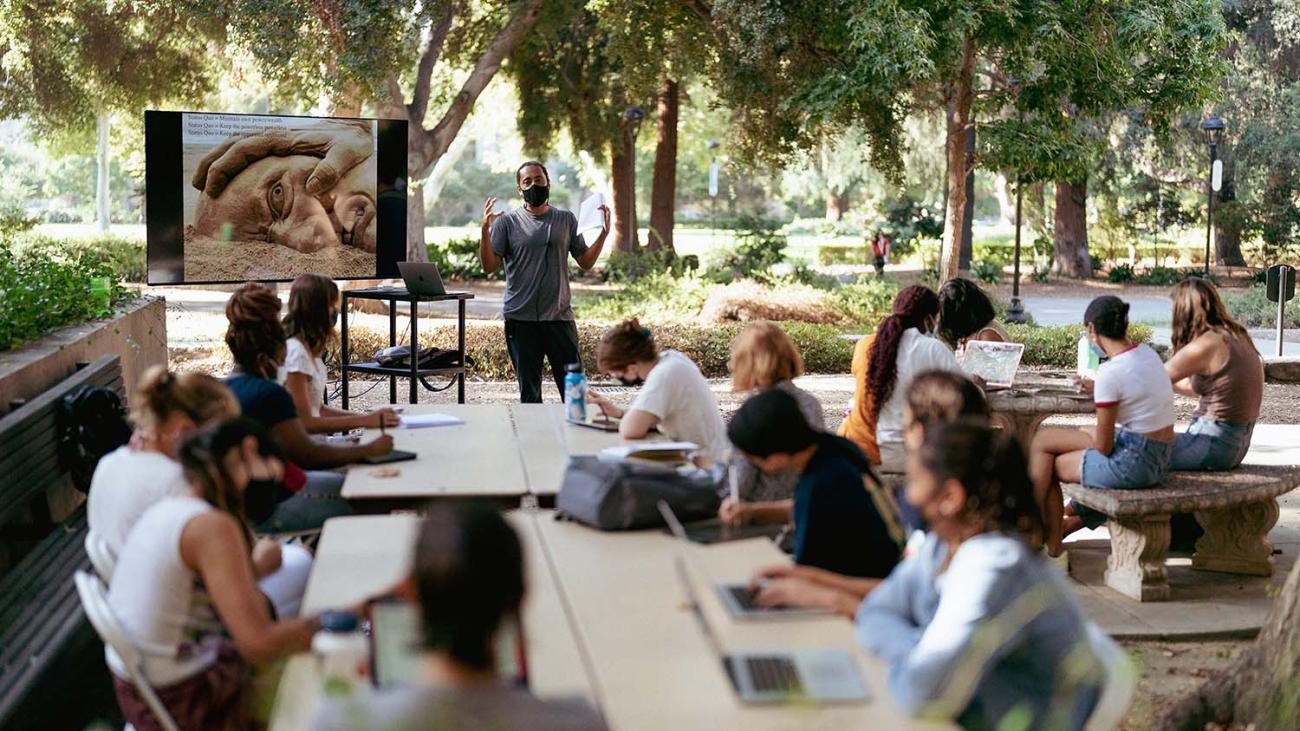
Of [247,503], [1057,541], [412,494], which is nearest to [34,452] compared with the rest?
[247,503]

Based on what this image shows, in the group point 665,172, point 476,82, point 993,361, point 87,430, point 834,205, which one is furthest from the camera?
point 834,205

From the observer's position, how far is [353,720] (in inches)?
98.6

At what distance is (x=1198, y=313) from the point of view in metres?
7.05

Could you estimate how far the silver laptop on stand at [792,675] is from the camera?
2996 millimetres

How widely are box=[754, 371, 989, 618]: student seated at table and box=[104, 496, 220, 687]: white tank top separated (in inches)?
55.2

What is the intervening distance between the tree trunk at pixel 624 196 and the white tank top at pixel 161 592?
2540 cm

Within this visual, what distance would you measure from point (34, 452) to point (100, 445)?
569 mm

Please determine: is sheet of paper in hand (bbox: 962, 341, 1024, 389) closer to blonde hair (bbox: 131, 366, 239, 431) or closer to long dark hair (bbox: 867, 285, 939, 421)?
long dark hair (bbox: 867, 285, 939, 421)

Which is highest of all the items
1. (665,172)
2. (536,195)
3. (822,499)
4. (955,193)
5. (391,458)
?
(665,172)

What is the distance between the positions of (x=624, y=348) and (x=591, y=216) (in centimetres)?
327

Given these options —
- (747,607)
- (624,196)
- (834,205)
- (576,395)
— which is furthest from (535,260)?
(834,205)

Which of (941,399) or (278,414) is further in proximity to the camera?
(278,414)

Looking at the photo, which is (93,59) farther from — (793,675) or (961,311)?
(793,675)

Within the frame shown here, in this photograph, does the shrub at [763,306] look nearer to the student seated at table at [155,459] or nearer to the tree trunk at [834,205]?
the student seated at table at [155,459]
